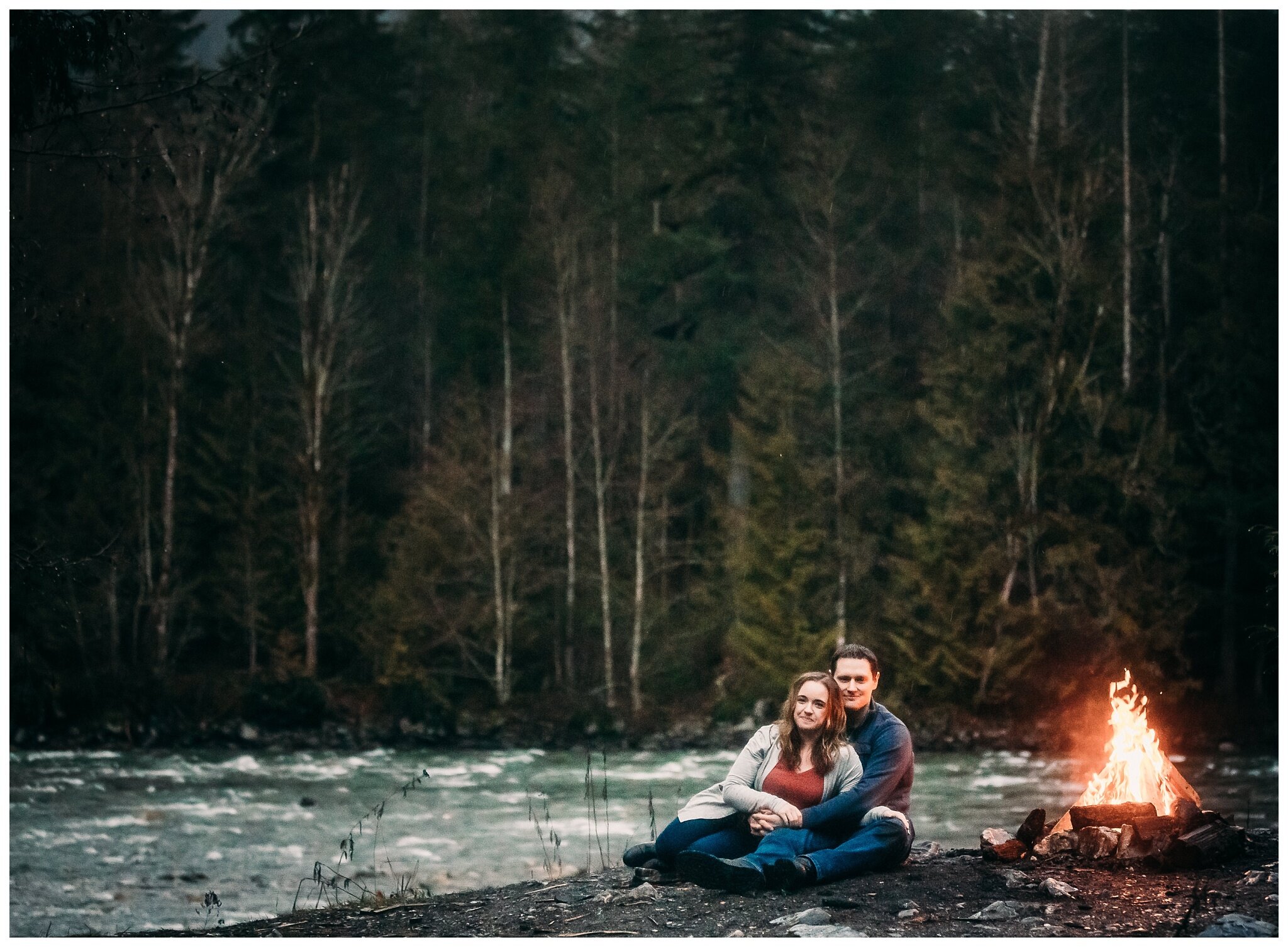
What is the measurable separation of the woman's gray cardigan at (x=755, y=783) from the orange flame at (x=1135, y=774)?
128 centimetres

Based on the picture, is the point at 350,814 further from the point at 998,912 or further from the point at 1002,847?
the point at 998,912

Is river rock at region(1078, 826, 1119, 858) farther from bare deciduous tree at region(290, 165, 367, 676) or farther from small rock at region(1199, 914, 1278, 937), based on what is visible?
bare deciduous tree at region(290, 165, 367, 676)

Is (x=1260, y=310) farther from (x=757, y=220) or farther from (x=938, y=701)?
(x=757, y=220)

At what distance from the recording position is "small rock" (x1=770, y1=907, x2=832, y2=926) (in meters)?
5.59

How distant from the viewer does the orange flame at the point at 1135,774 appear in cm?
676

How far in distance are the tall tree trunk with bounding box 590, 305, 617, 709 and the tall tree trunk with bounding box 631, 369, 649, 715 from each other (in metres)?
0.30

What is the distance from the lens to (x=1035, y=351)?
1769 cm

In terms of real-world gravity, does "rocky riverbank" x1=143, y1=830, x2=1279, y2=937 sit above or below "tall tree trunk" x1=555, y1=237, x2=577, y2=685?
below

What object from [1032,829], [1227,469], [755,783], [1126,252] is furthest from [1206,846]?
[1126,252]

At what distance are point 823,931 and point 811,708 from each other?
36.0 inches

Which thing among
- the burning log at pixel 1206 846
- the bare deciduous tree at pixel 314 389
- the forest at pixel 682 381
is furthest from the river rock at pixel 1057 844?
the bare deciduous tree at pixel 314 389

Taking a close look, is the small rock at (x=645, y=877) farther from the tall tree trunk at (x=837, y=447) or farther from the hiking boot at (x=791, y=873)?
the tall tree trunk at (x=837, y=447)

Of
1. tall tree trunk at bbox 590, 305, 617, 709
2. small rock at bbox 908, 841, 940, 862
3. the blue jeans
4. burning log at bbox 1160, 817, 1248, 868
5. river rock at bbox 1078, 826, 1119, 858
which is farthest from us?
tall tree trunk at bbox 590, 305, 617, 709

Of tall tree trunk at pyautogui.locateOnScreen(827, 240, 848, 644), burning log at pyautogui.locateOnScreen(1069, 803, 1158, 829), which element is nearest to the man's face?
burning log at pyautogui.locateOnScreen(1069, 803, 1158, 829)
